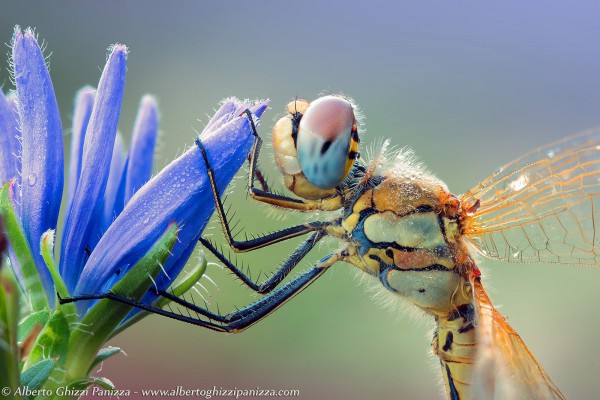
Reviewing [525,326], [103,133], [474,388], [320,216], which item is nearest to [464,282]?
[474,388]

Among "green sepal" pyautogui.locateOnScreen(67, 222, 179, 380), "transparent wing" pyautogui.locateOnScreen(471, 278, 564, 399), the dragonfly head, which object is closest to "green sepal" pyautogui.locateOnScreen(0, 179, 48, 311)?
"green sepal" pyautogui.locateOnScreen(67, 222, 179, 380)

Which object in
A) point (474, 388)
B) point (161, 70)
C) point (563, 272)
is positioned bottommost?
point (474, 388)

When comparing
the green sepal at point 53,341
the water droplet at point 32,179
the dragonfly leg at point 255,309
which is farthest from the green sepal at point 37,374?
the dragonfly leg at point 255,309

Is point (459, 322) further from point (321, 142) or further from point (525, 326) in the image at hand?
point (525, 326)

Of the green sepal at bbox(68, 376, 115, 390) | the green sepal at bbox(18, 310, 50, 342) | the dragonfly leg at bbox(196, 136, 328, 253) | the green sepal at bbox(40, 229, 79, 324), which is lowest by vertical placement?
the green sepal at bbox(68, 376, 115, 390)

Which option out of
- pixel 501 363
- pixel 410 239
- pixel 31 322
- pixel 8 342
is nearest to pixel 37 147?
pixel 31 322

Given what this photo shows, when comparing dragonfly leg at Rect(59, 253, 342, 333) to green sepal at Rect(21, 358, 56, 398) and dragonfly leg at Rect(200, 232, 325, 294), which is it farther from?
green sepal at Rect(21, 358, 56, 398)

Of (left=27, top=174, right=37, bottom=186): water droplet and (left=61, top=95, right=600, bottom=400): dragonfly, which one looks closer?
(left=27, top=174, right=37, bottom=186): water droplet
